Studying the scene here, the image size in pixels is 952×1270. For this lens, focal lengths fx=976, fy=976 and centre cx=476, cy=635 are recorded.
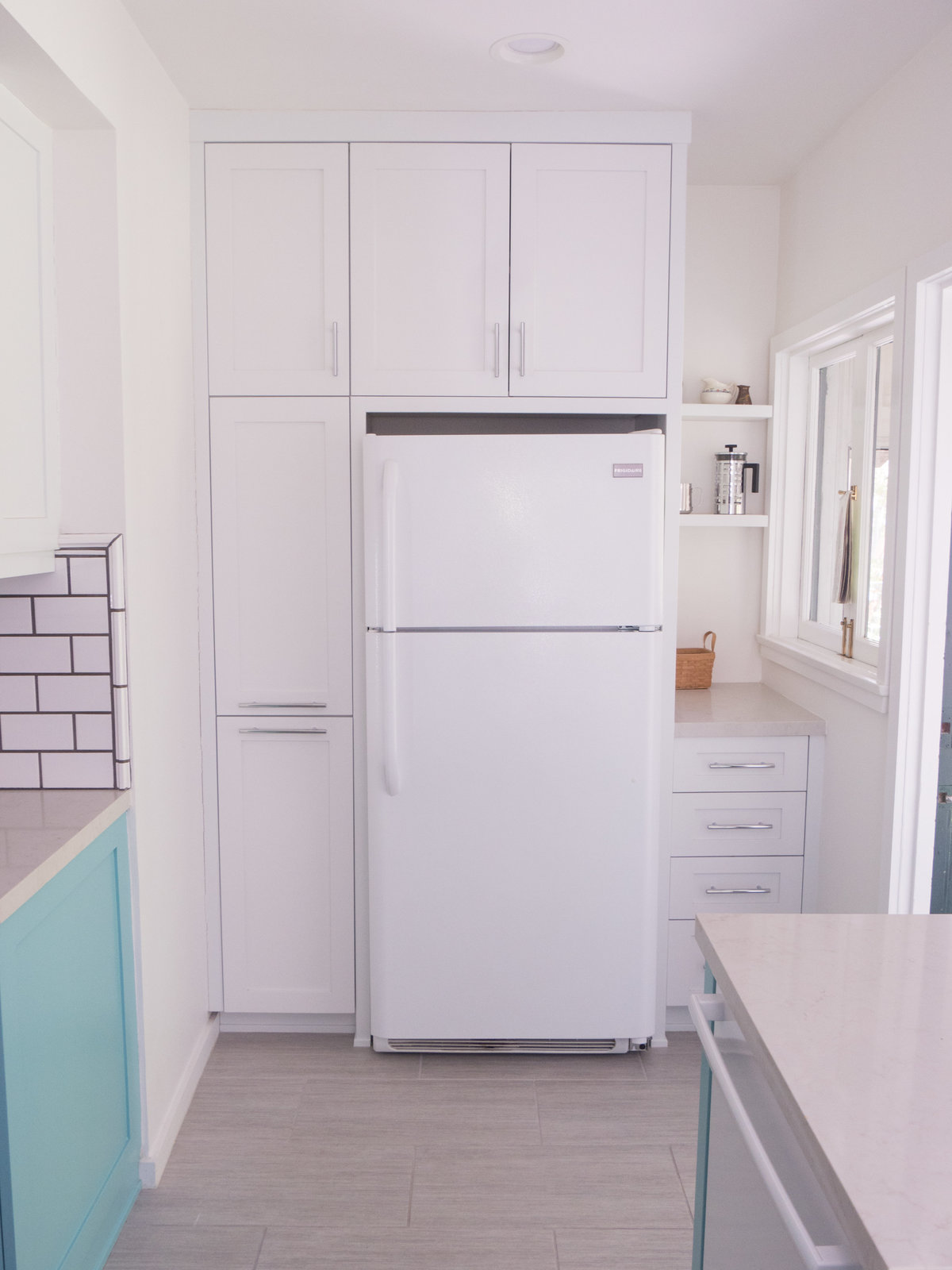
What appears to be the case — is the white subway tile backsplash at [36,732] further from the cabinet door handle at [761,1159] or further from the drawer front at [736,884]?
the drawer front at [736,884]

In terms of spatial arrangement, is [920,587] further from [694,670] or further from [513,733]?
[513,733]

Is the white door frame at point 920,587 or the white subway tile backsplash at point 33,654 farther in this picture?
the white door frame at point 920,587

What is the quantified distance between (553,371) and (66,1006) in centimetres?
182

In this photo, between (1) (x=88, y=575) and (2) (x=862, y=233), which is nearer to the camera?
(1) (x=88, y=575)

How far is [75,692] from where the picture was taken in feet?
6.52

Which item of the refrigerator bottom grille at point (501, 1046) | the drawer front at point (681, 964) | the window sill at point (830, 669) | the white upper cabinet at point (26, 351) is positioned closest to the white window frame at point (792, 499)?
the window sill at point (830, 669)

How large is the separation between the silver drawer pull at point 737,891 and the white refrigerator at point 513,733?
0.26 metres

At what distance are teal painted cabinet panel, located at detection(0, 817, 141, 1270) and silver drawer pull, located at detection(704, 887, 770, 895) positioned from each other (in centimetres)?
154

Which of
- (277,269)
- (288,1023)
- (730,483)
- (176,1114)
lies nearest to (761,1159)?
(176,1114)

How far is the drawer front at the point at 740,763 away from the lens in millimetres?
2689

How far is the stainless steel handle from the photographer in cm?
262

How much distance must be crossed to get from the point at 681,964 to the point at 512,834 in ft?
2.21

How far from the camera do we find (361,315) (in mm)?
2504

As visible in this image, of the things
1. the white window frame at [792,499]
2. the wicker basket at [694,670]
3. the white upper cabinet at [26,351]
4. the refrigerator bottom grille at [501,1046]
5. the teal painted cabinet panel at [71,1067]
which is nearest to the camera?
the teal painted cabinet panel at [71,1067]
